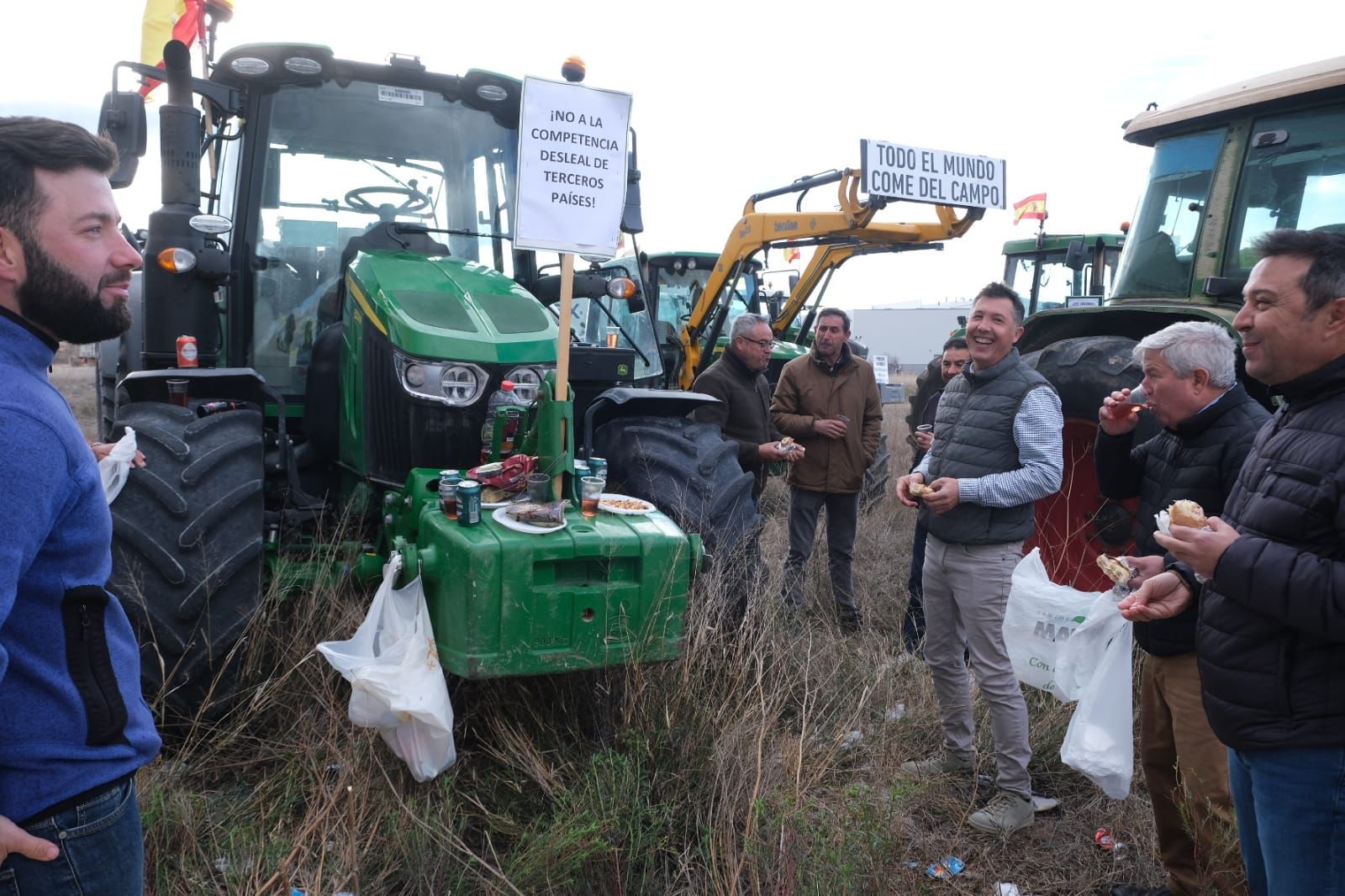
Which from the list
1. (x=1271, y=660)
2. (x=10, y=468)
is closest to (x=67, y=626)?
(x=10, y=468)

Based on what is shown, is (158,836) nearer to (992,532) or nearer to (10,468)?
(10,468)

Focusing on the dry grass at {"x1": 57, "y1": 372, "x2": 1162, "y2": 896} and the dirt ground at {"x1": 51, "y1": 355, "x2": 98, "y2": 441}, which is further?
the dirt ground at {"x1": 51, "y1": 355, "x2": 98, "y2": 441}

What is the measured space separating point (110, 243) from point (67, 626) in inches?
22.9

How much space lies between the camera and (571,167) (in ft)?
11.2

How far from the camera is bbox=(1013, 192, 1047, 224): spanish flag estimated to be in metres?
13.0

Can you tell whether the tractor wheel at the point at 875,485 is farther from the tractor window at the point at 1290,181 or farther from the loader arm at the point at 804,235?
the tractor window at the point at 1290,181

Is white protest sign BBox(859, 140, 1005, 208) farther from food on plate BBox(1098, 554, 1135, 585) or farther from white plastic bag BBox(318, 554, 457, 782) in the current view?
white plastic bag BBox(318, 554, 457, 782)

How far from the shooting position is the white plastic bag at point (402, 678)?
9.12 ft

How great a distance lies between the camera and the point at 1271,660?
198cm

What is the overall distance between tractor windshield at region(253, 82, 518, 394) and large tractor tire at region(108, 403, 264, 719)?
1170mm

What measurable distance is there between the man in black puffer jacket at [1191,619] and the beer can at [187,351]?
11.8 feet

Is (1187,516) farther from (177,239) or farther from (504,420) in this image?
(177,239)

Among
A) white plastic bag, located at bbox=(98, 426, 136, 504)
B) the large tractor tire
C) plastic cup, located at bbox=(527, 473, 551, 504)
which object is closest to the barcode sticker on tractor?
the large tractor tire

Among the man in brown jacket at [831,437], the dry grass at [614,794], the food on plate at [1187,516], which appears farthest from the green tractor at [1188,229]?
the food on plate at [1187,516]
